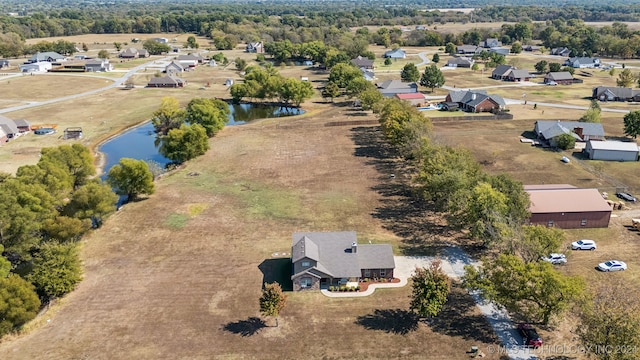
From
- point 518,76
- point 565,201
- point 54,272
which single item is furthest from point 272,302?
point 518,76

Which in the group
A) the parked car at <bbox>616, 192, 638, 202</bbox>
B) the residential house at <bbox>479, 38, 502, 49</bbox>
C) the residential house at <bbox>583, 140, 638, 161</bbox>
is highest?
the residential house at <bbox>479, 38, 502, 49</bbox>

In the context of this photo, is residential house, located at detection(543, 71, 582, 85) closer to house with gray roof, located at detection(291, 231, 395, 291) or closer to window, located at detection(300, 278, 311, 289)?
house with gray roof, located at detection(291, 231, 395, 291)

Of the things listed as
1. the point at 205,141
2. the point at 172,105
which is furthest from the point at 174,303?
the point at 172,105

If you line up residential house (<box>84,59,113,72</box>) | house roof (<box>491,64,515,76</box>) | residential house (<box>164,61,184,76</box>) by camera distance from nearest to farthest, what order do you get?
1. house roof (<box>491,64,515,76</box>)
2. residential house (<box>164,61,184,76</box>)
3. residential house (<box>84,59,113,72</box>)

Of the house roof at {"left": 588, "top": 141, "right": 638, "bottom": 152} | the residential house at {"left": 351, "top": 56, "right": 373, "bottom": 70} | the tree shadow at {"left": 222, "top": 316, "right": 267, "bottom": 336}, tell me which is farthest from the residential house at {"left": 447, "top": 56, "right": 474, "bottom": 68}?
the tree shadow at {"left": 222, "top": 316, "right": 267, "bottom": 336}

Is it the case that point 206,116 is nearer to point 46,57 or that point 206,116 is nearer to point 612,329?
point 612,329

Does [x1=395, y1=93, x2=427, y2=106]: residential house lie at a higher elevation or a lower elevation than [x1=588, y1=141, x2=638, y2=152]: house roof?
higher

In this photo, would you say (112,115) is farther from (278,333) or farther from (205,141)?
(278,333)
